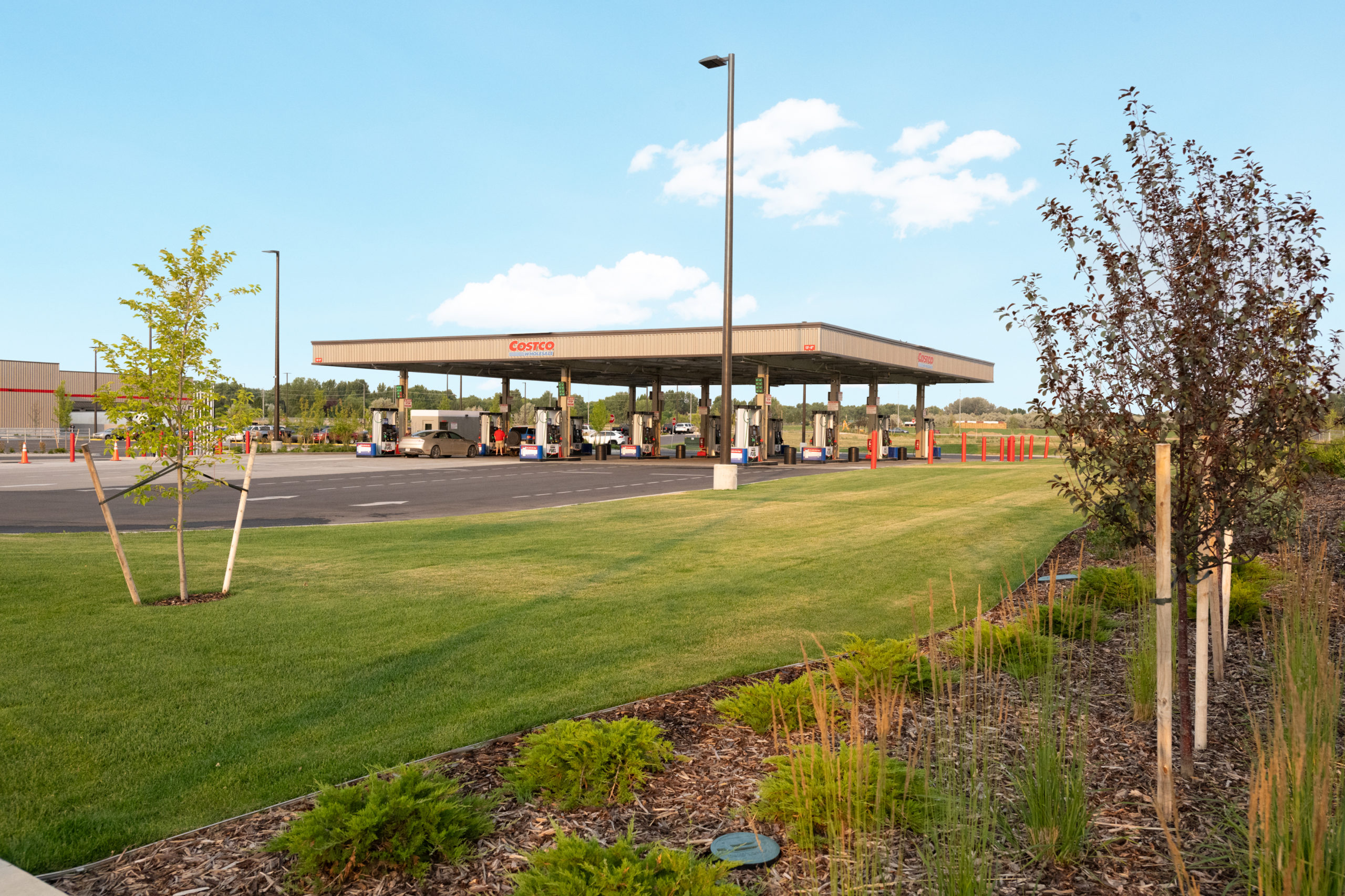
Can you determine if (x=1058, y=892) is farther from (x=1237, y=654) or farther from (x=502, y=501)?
(x=502, y=501)

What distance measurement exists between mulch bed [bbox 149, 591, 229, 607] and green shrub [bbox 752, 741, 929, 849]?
6.33m

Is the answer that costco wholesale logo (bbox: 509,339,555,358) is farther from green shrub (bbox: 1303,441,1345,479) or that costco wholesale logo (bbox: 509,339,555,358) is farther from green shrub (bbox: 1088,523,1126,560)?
green shrub (bbox: 1088,523,1126,560)

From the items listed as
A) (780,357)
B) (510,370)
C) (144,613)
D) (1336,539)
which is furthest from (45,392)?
(1336,539)

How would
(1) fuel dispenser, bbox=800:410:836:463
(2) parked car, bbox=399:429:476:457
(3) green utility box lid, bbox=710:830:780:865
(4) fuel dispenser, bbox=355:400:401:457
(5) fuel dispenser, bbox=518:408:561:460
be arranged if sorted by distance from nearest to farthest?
(3) green utility box lid, bbox=710:830:780:865, (1) fuel dispenser, bbox=800:410:836:463, (5) fuel dispenser, bbox=518:408:561:460, (2) parked car, bbox=399:429:476:457, (4) fuel dispenser, bbox=355:400:401:457

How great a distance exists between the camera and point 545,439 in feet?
154

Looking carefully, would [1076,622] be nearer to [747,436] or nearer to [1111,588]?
[1111,588]

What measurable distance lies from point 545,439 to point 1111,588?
132ft

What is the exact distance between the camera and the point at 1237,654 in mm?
6234

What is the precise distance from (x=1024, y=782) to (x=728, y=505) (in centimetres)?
1458

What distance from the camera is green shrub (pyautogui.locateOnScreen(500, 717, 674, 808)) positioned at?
398 centimetres

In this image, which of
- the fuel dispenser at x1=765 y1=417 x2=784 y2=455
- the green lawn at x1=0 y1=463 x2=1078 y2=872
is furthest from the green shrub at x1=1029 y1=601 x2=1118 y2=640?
the fuel dispenser at x1=765 y1=417 x2=784 y2=455

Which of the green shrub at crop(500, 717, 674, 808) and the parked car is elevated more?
the parked car

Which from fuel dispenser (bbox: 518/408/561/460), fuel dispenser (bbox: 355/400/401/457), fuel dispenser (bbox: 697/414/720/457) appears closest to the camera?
fuel dispenser (bbox: 518/408/561/460)

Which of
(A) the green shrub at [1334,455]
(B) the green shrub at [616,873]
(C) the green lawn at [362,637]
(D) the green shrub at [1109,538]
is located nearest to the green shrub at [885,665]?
(C) the green lawn at [362,637]
